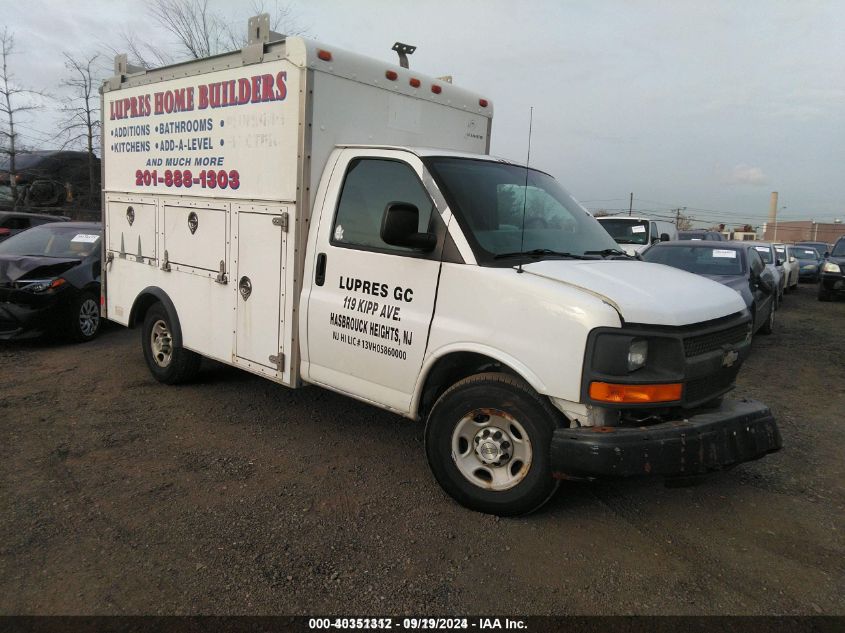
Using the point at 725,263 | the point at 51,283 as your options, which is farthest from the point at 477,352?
the point at 725,263

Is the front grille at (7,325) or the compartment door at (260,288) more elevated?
the compartment door at (260,288)

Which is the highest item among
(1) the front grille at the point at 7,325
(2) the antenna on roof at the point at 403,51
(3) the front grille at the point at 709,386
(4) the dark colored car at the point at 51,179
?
(2) the antenna on roof at the point at 403,51

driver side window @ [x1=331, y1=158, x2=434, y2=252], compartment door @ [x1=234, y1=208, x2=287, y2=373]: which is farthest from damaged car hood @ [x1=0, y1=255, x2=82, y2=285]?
driver side window @ [x1=331, y1=158, x2=434, y2=252]

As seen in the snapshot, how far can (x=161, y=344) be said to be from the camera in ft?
19.5

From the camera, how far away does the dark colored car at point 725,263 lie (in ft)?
27.3

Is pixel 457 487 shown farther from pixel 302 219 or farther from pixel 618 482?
pixel 302 219

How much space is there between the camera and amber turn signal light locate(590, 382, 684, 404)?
3.07 meters

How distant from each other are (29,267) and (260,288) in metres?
4.51

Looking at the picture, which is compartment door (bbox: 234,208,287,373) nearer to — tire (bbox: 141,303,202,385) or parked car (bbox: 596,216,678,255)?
tire (bbox: 141,303,202,385)

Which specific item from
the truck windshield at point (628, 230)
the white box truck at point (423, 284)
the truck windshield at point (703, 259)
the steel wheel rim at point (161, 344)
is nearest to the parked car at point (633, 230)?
the truck windshield at point (628, 230)

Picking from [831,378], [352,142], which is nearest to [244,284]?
[352,142]

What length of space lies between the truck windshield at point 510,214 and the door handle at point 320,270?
1.00m

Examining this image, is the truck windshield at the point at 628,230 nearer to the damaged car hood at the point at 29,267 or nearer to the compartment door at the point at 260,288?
the compartment door at the point at 260,288

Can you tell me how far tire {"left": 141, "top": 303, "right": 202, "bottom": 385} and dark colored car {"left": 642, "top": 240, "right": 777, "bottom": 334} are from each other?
6190 mm
